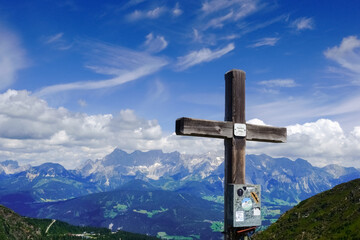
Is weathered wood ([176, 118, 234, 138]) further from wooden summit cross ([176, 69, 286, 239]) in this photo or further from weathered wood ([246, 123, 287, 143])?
weathered wood ([246, 123, 287, 143])

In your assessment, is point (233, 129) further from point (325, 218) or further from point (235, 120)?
point (325, 218)

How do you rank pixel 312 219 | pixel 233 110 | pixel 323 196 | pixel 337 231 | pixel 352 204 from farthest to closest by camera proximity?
pixel 323 196 < pixel 312 219 < pixel 352 204 < pixel 337 231 < pixel 233 110

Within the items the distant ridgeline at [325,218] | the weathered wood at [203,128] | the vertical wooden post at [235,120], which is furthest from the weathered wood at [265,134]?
the distant ridgeline at [325,218]

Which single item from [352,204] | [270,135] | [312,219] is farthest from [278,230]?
[270,135]

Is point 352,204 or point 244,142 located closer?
point 244,142

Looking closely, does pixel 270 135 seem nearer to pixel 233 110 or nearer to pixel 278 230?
pixel 233 110

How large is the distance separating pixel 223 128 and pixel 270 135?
1.76 meters

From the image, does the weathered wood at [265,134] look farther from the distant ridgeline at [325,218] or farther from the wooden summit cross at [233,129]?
the distant ridgeline at [325,218]

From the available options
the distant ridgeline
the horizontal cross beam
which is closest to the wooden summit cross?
the horizontal cross beam

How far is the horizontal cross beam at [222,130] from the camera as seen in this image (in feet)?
27.5

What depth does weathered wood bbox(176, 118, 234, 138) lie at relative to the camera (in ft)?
27.3

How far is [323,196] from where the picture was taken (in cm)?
17962

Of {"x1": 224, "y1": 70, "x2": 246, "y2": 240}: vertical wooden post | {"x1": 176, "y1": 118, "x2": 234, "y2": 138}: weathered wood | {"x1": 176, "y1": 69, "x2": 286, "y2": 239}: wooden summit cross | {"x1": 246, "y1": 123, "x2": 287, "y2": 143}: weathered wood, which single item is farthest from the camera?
{"x1": 246, "y1": 123, "x2": 287, "y2": 143}: weathered wood

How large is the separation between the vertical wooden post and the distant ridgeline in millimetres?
119434
